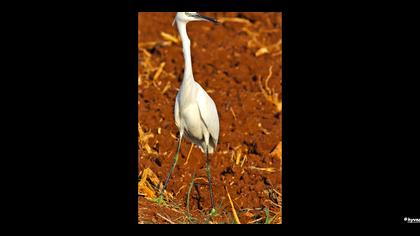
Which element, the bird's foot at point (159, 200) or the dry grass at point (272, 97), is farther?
the dry grass at point (272, 97)

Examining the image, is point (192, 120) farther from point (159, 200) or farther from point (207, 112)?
point (159, 200)

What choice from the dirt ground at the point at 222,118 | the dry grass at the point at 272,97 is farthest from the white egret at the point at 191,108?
the dry grass at the point at 272,97

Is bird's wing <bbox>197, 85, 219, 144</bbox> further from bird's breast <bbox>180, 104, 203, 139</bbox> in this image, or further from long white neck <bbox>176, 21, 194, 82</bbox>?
long white neck <bbox>176, 21, 194, 82</bbox>

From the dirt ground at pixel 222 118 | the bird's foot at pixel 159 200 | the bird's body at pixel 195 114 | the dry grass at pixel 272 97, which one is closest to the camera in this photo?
the bird's foot at pixel 159 200

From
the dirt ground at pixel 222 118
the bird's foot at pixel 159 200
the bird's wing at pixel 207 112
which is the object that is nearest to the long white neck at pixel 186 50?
the bird's wing at pixel 207 112

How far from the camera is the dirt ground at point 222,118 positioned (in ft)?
18.3

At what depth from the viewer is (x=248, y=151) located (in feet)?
Answer: 22.0

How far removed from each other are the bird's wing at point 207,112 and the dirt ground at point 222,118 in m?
0.37

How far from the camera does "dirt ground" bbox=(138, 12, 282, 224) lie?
559cm

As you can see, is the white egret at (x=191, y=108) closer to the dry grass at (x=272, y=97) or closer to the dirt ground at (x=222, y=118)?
the dirt ground at (x=222, y=118)

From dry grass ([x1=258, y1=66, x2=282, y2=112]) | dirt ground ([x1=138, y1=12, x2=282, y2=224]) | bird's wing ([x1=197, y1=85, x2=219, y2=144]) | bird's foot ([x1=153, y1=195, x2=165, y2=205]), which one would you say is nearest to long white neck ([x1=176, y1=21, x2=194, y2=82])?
bird's wing ([x1=197, y1=85, x2=219, y2=144])

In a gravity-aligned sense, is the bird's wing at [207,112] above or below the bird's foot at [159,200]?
above

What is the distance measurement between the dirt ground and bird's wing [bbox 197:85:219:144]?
→ 371mm

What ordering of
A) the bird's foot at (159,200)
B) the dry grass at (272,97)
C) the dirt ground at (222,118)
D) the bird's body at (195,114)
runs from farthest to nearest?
the dry grass at (272,97) < the bird's body at (195,114) < the dirt ground at (222,118) < the bird's foot at (159,200)
